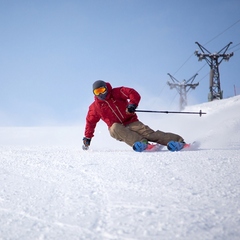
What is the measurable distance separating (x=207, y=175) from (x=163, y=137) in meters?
2.04

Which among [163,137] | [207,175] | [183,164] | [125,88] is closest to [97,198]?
[207,175]

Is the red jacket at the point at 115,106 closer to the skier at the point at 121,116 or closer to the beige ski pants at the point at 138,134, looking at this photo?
the skier at the point at 121,116

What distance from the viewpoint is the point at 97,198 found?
A: 1333mm

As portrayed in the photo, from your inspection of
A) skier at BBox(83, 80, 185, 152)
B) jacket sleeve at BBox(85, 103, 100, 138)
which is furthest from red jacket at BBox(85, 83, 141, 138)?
jacket sleeve at BBox(85, 103, 100, 138)

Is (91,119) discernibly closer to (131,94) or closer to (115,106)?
(115,106)

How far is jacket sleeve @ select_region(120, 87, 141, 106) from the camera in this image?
3.90 metres

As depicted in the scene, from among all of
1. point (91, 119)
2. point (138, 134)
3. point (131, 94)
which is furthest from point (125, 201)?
point (91, 119)

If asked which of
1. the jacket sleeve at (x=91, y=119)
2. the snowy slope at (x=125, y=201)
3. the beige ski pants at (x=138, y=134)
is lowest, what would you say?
the snowy slope at (x=125, y=201)

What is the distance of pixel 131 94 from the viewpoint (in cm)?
396

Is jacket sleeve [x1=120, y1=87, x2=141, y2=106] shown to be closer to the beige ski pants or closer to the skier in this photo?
the skier

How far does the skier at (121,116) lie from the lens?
3766 millimetres

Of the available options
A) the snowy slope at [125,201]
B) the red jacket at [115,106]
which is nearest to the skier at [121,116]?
the red jacket at [115,106]

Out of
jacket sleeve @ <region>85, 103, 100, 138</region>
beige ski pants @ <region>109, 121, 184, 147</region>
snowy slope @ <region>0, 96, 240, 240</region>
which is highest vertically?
jacket sleeve @ <region>85, 103, 100, 138</region>

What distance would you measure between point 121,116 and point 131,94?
464 millimetres
